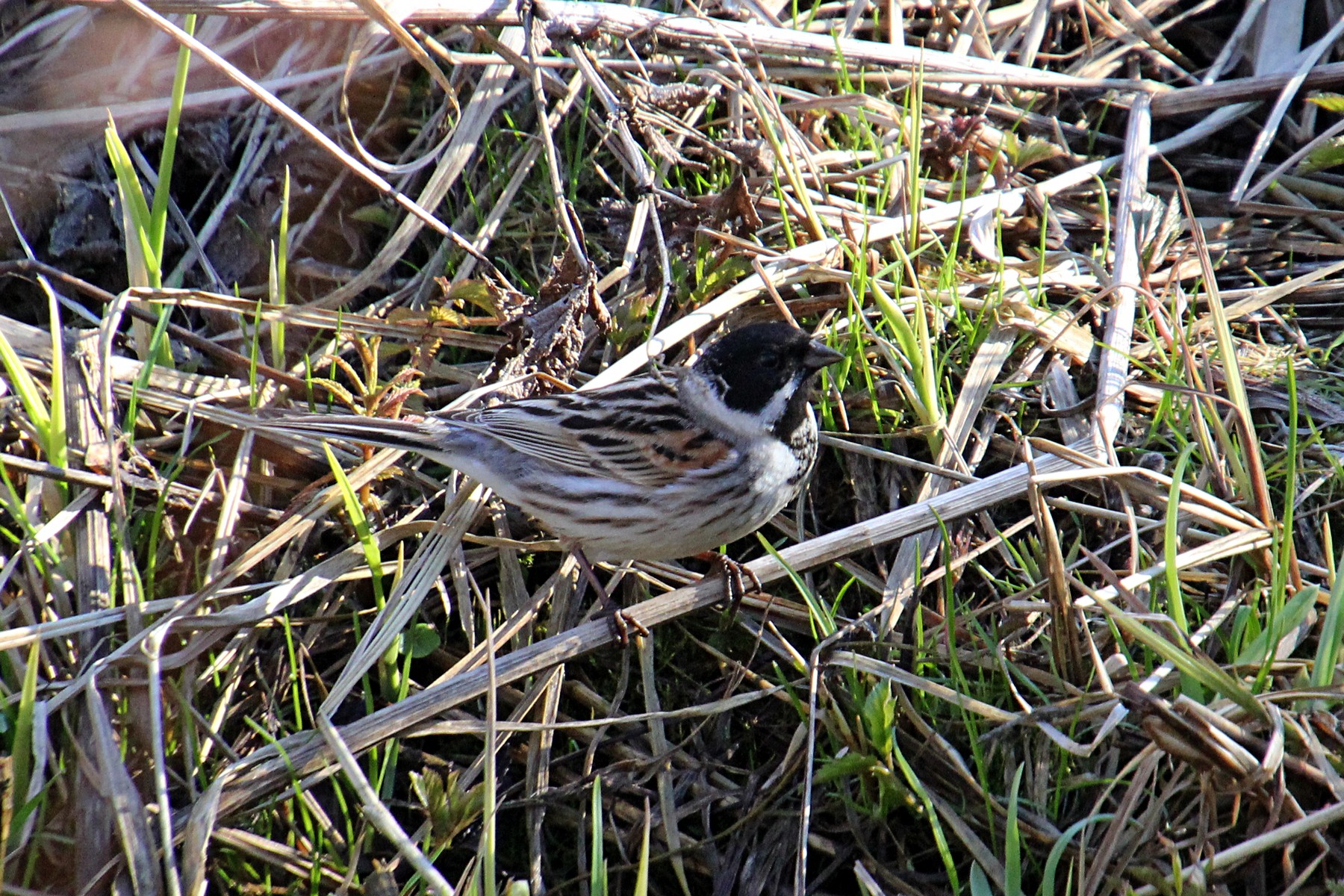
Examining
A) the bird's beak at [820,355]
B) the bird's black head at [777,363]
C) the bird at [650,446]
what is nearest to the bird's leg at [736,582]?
the bird at [650,446]

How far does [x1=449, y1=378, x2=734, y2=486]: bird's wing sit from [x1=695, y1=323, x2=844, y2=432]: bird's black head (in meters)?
0.21

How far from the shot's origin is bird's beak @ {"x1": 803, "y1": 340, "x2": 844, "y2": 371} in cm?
375

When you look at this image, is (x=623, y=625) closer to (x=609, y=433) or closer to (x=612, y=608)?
(x=612, y=608)

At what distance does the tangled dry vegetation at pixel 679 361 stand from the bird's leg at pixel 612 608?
11 centimetres

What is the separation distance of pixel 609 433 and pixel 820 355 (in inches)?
30.7

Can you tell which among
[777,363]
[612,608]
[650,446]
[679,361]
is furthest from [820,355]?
[612,608]

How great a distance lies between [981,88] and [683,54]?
1.39 meters

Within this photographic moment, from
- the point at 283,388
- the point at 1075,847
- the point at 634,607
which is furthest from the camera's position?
the point at 283,388

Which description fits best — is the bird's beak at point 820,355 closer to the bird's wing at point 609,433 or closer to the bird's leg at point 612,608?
the bird's wing at point 609,433

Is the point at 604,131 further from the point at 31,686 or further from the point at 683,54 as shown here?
the point at 31,686

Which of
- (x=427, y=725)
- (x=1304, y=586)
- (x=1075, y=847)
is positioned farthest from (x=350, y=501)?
(x=1304, y=586)

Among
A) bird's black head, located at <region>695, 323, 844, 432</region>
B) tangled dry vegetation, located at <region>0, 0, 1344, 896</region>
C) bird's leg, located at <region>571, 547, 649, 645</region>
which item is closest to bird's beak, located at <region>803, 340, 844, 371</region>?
bird's black head, located at <region>695, 323, 844, 432</region>

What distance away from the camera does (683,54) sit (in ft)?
15.9

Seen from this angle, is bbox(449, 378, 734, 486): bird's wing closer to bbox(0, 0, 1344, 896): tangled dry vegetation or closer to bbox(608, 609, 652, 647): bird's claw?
bbox(0, 0, 1344, 896): tangled dry vegetation
